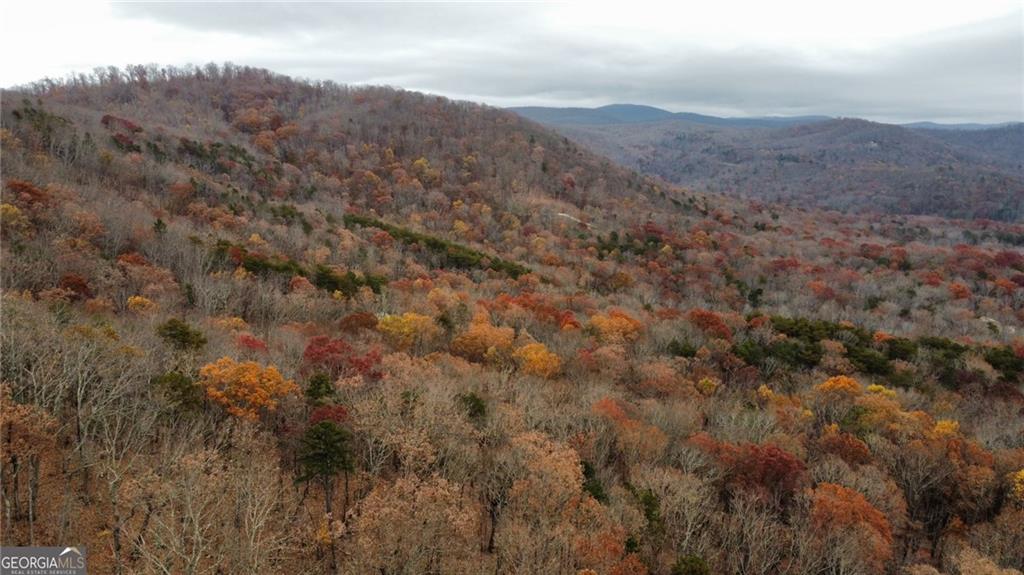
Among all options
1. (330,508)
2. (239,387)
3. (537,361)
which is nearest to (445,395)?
(330,508)

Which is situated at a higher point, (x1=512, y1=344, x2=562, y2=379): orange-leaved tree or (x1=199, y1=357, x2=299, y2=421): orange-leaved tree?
(x1=199, y1=357, x2=299, y2=421): orange-leaved tree

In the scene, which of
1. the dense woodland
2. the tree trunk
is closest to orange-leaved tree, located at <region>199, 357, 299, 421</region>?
the dense woodland

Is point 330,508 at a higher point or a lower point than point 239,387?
lower

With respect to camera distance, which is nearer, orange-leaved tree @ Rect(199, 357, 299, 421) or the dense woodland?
the dense woodland

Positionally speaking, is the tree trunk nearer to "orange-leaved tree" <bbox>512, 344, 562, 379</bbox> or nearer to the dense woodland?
the dense woodland

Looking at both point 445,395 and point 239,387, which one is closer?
point 239,387

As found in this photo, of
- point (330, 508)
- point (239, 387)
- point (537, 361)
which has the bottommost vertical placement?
point (537, 361)

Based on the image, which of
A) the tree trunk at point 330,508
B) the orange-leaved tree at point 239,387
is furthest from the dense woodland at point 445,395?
the tree trunk at point 330,508

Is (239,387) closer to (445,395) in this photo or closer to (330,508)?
(330,508)

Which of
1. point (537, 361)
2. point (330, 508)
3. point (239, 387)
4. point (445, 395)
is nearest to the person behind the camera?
point (330, 508)

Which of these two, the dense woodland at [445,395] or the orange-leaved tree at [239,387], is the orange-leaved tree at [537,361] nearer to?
the dense woodland at [445,395]
